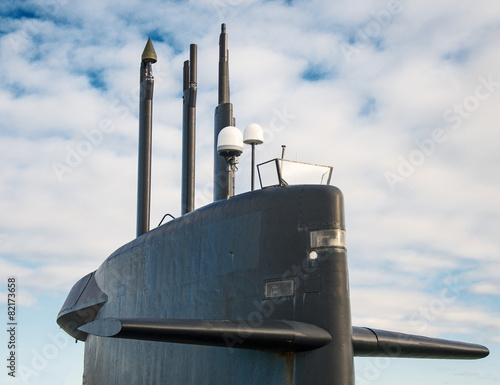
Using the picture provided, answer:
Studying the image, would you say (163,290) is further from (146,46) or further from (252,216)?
(146,46)

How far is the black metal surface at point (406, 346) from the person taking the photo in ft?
28.1

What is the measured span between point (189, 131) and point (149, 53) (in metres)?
2.34

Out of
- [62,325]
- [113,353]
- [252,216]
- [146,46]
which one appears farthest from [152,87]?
[252,216]

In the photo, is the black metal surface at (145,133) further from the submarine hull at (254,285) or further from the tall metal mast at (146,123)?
the submarine hull at (254,285)

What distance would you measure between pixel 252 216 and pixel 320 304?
4.58 ft

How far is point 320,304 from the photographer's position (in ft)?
24.5

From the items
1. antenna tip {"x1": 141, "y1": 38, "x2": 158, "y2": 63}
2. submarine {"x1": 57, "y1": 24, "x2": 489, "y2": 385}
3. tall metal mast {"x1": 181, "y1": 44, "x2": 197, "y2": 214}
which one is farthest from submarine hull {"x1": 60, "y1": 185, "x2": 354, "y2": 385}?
antenna tip {"x1": 141, "y1": 38, "x2": 158, "y2": 63}

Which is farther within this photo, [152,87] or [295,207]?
[152,87]

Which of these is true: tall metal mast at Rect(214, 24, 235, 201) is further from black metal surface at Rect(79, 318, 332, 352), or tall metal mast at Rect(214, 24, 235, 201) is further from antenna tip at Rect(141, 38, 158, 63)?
black metal surface at Rect(79, 318, 332, 352)

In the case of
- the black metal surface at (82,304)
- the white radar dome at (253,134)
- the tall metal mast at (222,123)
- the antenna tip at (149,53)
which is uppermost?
the antenna tip at (149,53)

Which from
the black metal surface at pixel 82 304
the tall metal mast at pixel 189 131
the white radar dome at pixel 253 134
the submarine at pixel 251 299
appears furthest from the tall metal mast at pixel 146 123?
the white radar dome at pixel 253 134

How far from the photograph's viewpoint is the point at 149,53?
56.5 feet

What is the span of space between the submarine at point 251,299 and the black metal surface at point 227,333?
11 mm

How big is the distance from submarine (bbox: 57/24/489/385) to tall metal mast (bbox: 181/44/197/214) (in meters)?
5.15
